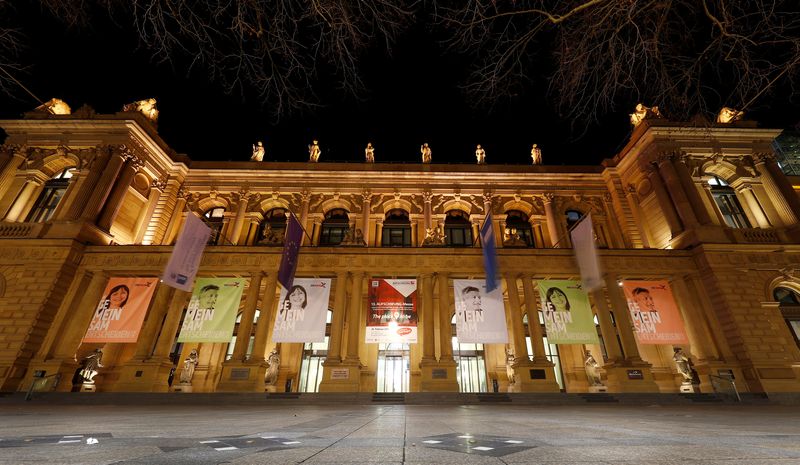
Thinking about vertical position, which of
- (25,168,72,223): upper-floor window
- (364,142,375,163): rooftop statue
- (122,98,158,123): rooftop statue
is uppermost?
(122,98,158,123): rooftop statue

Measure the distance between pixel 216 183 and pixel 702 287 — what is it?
31.3 metres

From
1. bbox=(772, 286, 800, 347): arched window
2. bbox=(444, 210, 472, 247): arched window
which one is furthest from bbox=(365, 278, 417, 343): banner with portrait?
bbox=(772, 286, 800, 347): arched window

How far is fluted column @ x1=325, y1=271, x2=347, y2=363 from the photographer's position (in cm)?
1809

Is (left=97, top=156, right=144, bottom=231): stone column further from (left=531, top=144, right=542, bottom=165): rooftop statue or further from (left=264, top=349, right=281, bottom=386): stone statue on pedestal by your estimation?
(left=531, top=144, right=542, bottom=165): rooftop statue

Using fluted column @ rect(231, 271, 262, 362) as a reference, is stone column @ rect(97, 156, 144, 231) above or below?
above

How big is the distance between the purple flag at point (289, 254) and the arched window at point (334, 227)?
285 inches

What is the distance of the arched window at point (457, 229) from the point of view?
25031 mm

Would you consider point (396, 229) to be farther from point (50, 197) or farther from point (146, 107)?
point (50, 197)

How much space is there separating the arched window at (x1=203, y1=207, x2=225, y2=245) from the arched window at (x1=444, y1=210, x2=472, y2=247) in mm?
15635

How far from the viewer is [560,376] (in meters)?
21.6

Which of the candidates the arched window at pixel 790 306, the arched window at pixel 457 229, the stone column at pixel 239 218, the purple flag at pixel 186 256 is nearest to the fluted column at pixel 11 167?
the stone column at pixel 239 218

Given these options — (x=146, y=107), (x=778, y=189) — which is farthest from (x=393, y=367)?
(x=778, y=189)

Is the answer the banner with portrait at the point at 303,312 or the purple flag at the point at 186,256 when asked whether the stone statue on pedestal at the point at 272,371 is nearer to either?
the banner with portrait at the point at 303,312

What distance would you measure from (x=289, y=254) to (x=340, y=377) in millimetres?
6591
